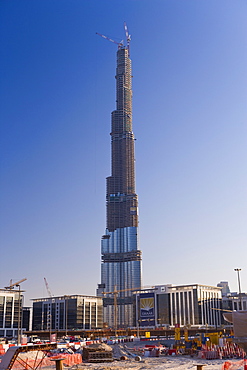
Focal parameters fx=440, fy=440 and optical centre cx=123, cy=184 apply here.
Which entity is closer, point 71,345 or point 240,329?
point 240,329

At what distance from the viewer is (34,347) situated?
33.6 meters

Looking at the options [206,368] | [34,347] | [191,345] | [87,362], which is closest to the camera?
[34,347]

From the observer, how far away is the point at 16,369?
40.5m

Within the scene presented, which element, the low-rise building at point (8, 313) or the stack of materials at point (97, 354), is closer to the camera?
the stack of materials at point (97, 354)

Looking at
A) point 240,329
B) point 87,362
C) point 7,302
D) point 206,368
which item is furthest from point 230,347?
point 7,302

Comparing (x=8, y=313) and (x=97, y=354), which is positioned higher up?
(x=8, y=313)

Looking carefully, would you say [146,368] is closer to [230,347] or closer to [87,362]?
[87,362]

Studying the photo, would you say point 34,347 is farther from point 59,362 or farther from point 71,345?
point 71,345

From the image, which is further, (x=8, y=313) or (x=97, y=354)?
(x=8, y=313)

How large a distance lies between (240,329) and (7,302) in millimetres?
162949

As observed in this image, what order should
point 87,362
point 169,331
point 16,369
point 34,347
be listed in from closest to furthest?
1. point 34,347
2. point 16,369
3. point 87,362
4. point 169,331

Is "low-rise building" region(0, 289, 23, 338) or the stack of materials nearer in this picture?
the stack of materials

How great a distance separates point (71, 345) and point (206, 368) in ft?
134

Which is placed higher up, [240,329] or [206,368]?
[240,329]
